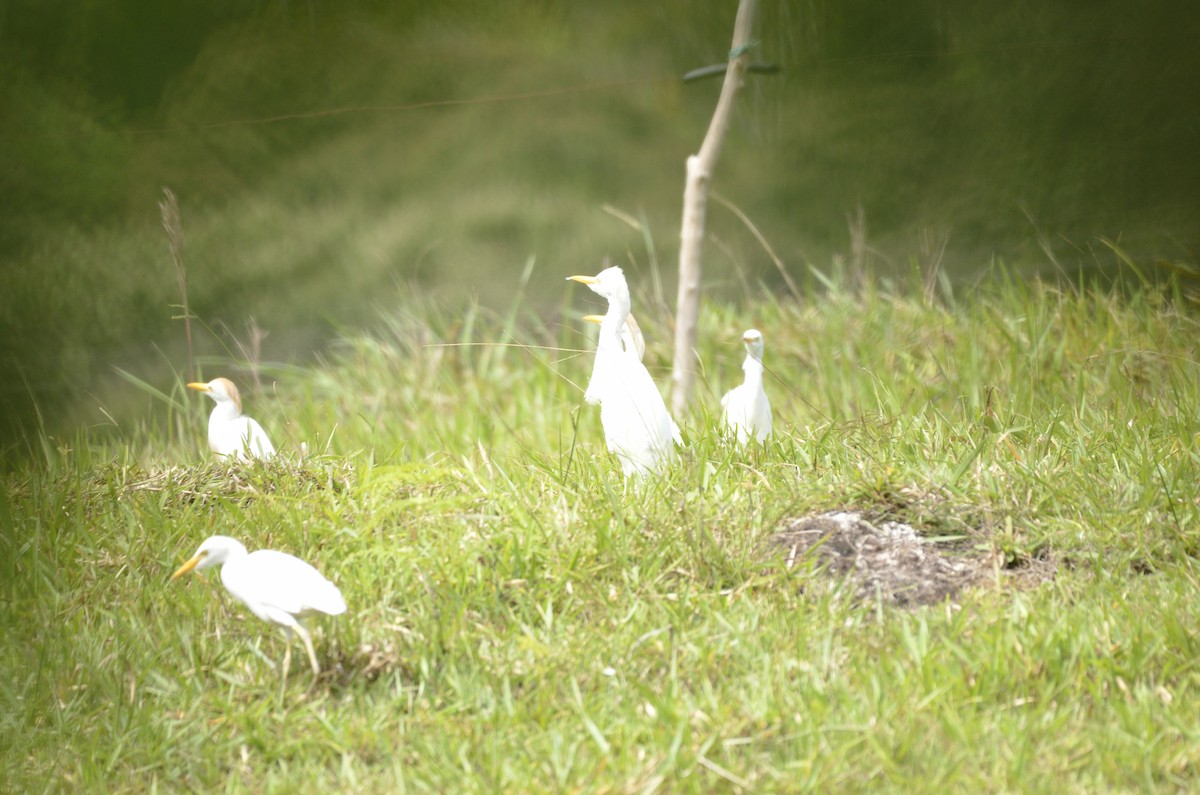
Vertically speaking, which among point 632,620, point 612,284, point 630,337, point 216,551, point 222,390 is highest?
point 612,284

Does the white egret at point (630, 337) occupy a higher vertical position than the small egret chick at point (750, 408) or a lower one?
higher

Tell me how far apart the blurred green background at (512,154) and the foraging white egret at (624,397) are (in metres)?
2.07

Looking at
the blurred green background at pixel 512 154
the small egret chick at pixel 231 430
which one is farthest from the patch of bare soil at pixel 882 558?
the blurred green background at pixel 512 154

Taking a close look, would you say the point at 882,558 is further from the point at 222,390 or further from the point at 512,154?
the point at 512,154

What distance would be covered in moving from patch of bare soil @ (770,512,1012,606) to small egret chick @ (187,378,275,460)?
1532 millimetres

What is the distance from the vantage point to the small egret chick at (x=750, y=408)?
10.6 ft

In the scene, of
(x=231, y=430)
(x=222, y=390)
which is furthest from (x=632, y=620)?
(x=222, y=390)

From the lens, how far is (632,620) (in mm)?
2496

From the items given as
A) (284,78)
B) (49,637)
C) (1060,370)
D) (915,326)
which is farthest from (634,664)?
(284,78)

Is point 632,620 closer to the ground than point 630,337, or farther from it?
closer to the ground

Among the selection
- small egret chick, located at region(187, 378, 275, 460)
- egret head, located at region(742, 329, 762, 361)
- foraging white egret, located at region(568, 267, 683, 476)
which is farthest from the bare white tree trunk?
A: small egret chick, located at region(187, 378, 275, 460)

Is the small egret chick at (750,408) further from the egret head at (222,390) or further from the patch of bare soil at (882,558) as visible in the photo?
the egret head at (222,390)

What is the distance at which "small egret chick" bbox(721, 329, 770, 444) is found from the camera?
127 inches

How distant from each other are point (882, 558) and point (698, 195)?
153 cm
